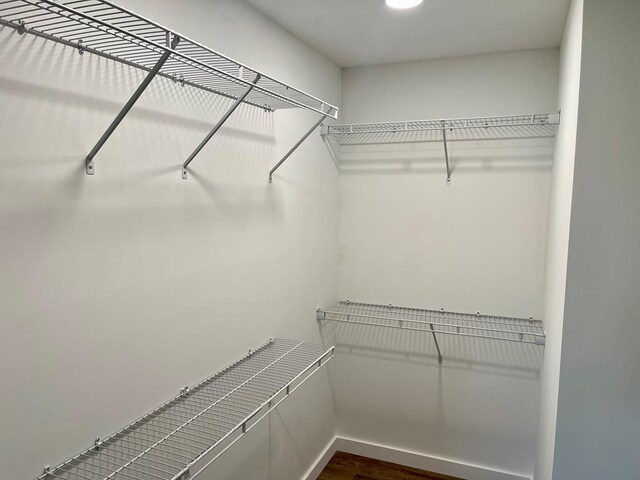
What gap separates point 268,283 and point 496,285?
128 centimetres

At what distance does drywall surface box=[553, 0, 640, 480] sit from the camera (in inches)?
51.5

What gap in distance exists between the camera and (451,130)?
244 centimetres

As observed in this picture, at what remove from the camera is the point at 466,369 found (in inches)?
100

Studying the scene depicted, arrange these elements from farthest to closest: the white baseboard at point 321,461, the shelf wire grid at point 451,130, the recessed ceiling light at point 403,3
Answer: the white baseboard at point 321,461
the shelf wire grid at point 451,130
the recessed ceiling light at point 403,3

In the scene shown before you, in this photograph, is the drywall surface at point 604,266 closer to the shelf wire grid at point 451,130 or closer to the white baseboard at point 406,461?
the shelf wire grid at point 451,130

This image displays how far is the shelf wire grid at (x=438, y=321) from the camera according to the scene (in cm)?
229

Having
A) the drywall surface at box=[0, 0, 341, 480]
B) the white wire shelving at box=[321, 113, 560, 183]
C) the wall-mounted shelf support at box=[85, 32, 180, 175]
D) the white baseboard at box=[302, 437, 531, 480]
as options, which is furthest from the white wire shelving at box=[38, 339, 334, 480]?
the white wire shelving at box=[321, 113, 560, 183]

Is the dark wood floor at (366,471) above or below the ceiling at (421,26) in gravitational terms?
below

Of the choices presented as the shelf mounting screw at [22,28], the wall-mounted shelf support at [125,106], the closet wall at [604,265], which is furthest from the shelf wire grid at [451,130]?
the shelf mounting screw at [22,28]

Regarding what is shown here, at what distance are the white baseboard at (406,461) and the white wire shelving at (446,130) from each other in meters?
1.65

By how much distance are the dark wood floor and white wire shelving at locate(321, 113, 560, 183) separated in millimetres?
1730

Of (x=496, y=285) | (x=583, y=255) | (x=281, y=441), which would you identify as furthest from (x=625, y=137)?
(x=281, y=441)

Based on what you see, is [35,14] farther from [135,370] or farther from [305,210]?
[305,210]

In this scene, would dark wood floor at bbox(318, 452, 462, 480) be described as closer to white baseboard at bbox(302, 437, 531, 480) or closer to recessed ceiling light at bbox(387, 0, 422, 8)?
white baseboard at bbox(302, 437, 531, 480)
